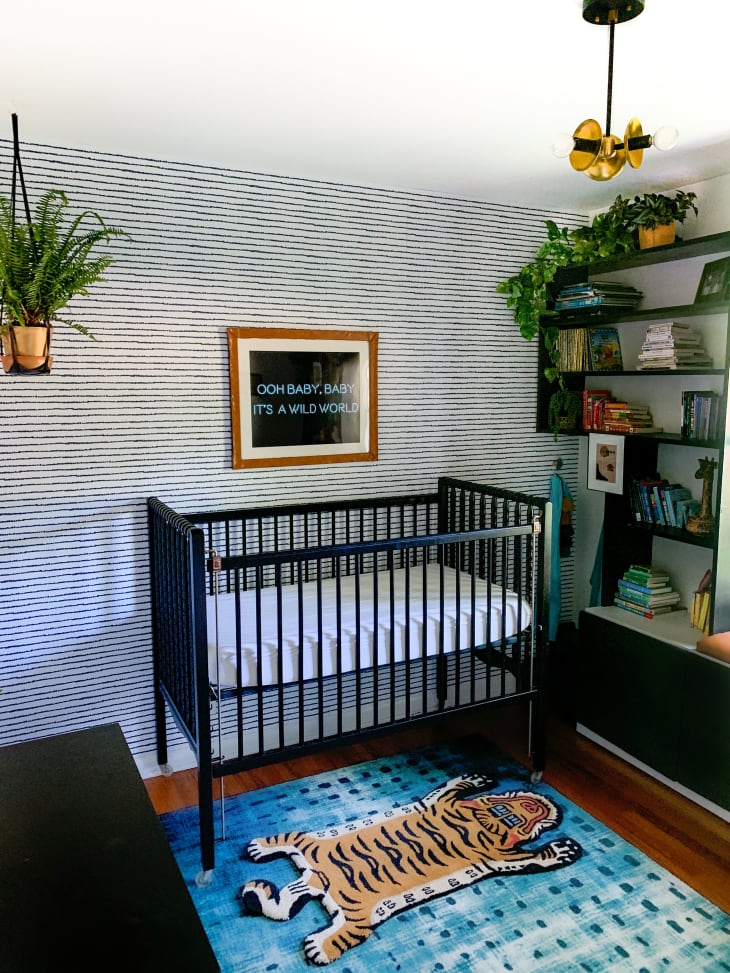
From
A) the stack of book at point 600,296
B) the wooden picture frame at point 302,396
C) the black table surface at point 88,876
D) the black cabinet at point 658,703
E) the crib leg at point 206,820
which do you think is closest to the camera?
the black table surface at point 88,876

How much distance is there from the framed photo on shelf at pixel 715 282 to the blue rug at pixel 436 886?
1.93 meters

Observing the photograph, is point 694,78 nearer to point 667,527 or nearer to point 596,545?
point 667,527

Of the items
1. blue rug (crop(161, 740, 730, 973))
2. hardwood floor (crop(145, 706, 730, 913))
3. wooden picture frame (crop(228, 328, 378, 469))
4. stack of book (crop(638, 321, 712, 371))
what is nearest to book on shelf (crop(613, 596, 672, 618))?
hardwood floor (crop(145, 706, 730, 913))

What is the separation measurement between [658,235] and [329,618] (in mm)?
1951

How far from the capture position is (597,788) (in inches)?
110

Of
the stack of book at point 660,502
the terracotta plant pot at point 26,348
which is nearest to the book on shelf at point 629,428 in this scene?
the stack of book at point 660,502

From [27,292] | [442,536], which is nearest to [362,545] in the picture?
[442,536]

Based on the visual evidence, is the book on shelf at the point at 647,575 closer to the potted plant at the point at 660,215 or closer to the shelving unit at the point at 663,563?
the shelving unit at the point at 663,563

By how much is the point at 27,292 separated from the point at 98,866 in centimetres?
154

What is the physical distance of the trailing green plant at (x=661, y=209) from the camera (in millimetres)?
2889

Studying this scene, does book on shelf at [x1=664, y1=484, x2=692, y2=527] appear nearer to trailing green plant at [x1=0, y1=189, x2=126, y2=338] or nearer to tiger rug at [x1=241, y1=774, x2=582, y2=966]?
tiger rug at [x1=241, y1=774, x2=582, y2=966]

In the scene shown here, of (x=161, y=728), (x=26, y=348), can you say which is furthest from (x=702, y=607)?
(x=26, y=348)

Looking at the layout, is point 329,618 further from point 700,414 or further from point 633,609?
point 700,414

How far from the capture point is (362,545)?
240 cm
